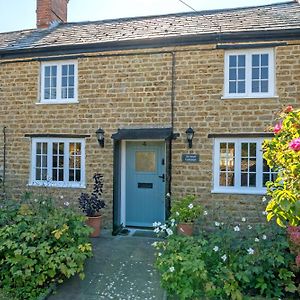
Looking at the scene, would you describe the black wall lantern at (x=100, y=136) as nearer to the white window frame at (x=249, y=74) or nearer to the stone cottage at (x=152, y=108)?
the stone cottage at (x=152, y=108)

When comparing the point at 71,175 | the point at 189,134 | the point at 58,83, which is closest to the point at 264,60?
the point at 189,134

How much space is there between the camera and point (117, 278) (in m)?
5.85

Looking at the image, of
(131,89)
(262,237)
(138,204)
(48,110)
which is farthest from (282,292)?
(48,110)

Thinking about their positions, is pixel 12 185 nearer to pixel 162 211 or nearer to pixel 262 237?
pixel 162 211

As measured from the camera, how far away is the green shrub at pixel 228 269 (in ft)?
15.9

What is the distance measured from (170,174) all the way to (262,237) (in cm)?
353

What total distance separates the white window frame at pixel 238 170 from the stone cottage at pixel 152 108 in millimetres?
27

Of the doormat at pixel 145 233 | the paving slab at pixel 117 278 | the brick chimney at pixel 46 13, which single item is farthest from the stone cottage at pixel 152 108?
the paving slab at pixel 117 278

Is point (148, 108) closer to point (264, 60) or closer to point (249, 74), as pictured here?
point (249, 74)

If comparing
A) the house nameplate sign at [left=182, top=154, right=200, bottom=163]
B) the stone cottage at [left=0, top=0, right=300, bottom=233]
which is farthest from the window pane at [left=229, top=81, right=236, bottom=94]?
the house nameplate sign at [left=182, top=154, right=200, bottom=163]

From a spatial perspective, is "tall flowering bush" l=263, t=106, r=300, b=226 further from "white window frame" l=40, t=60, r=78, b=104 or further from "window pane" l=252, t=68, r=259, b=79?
"white window frame" l=40, t=60, r=78, b=104

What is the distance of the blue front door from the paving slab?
1782 mm

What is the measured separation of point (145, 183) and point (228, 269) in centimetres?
454

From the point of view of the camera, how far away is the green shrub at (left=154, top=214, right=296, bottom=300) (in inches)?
191
